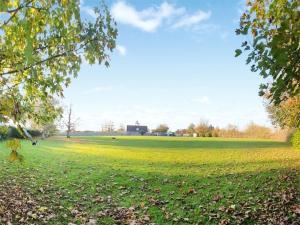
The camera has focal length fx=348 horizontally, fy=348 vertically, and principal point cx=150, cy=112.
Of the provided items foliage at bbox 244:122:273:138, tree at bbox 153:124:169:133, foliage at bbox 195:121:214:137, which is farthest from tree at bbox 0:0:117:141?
tree at bbox 153:124:169:133

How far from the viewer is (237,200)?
9.95 m

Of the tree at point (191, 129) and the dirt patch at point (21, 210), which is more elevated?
the tree at point (191, 129)

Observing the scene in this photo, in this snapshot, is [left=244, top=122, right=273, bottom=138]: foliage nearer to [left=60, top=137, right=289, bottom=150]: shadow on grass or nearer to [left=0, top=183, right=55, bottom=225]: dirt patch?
[left=60, top=137, right=289, bottom=150]: shadow on grass

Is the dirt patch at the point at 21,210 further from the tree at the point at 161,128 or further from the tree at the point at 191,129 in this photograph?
the tree at the point at 161,128

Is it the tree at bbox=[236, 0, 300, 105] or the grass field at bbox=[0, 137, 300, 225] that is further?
the grass field at bbox=[0, 137, 300, 225]

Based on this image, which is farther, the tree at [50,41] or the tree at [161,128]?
the tree at [161,128]

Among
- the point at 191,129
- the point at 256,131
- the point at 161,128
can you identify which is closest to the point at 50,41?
the point at 256,131

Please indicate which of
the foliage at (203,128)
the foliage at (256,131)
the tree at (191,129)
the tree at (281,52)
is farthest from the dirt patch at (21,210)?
the tree at (191,129)

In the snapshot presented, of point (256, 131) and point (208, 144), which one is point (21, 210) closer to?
point (208, 144)

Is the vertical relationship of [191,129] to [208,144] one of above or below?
above

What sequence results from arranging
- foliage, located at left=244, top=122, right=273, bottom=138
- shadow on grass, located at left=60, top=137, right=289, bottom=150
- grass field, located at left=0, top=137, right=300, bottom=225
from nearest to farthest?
grass field, located at left=0, top=137, right=300, bottom=225 < shadow on grass, located at left=60, top=137, right=289, bottom=150 < foliage, located at left=244, top=122, right=273, bottom=138

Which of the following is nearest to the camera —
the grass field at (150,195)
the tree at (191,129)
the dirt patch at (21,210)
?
the dirt patch at (21,210)

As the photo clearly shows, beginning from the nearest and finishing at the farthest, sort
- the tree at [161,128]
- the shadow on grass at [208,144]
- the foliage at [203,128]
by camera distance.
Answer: the shadow on grass at [208,144] → the foliage at [203,128] → the tree at [161,128]

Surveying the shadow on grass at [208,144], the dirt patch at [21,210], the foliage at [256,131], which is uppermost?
the foliage at [256,131]
